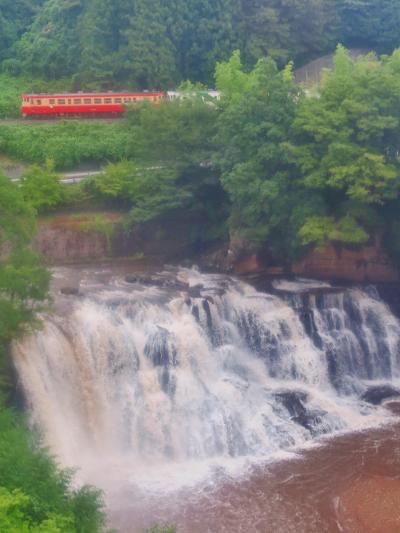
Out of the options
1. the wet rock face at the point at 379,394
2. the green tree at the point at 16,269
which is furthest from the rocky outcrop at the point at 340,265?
the green tree at the point at 16,269

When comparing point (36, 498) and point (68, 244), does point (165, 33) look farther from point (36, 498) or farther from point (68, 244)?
point (36, 498)

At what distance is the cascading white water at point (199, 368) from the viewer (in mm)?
22953

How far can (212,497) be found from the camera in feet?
67.1

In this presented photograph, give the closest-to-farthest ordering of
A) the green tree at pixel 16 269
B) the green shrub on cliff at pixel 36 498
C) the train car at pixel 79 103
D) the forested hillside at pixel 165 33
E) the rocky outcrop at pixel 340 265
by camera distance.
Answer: the green shrub on cliff at pixel 36 498, the green tree at pixel 16 269, the rocky outcrop at pixel 340 265, the train car at pixel 79 103, the forested hillside at pixel 165 33

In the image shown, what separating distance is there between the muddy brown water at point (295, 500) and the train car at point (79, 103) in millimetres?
22741

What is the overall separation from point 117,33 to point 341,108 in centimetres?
1980

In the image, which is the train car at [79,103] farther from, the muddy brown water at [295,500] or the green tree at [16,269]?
the muddy brown water at [295,500]

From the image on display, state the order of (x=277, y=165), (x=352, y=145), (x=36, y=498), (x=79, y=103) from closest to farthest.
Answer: (x=36, y=498) < (x=352, y=145) < (x=277, y=165) < (x=79, y=103)

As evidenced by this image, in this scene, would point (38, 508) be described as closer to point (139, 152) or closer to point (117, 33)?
point (139, 152)

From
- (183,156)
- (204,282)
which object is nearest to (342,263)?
(204,282)

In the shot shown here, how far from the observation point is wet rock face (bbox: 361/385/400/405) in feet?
84.1

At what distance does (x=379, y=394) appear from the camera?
85.3 feet

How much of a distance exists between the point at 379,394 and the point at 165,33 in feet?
86.8

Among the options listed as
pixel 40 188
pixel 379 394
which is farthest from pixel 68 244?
pixel 379 394
